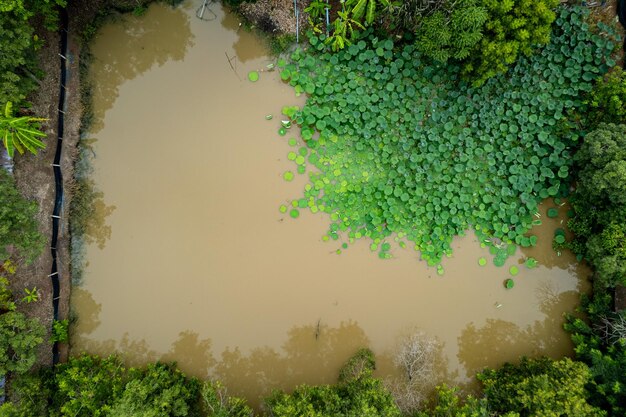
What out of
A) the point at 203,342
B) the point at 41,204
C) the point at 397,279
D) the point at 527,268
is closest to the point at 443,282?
the point at 397,279

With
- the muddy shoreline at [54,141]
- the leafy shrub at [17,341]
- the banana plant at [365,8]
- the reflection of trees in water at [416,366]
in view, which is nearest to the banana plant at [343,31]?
the banana plant at [365,8]

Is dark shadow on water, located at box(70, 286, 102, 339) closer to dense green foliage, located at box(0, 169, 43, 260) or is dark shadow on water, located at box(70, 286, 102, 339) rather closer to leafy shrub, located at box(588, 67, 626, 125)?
dense green foliage, located at box(0, 169, 43, 260)

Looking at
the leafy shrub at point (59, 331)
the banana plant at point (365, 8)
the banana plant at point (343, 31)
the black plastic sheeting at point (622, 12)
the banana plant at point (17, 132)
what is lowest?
the leafy shrub at point (59, 331)

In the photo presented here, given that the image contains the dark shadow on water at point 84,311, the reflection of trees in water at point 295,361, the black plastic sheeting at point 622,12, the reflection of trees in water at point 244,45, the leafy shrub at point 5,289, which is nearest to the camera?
the leafy shrub at point 5,289

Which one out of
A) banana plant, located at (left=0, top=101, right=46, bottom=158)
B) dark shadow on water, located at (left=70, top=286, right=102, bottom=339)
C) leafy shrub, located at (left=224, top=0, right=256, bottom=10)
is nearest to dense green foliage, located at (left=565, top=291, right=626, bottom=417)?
leafy shrub, located at (left=224, top=0, right=256, bottom=10)

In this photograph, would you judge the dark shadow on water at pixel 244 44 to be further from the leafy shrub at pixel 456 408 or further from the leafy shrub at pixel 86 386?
the leafy shrub at pixel 456 408

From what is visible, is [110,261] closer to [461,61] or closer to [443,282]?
[443,282]

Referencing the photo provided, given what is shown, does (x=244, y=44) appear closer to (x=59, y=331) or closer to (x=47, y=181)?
(x=47, y=181)

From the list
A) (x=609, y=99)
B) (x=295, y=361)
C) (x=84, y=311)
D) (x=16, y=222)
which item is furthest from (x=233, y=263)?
(x=609, y=99)
